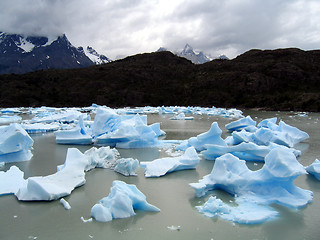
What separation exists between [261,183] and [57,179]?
8.79 feet

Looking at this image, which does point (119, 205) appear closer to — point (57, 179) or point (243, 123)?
point (57, 179)

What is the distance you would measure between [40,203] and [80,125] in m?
4.22

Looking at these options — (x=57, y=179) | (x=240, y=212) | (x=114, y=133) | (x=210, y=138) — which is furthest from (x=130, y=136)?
(x=240, y=212)

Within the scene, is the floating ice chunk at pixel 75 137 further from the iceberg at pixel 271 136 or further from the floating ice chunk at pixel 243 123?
the floating ice chunk at pixel 243 123

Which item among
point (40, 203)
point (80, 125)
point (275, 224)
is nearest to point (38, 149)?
point (80, 125)

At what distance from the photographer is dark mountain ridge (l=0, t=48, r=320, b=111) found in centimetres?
2908

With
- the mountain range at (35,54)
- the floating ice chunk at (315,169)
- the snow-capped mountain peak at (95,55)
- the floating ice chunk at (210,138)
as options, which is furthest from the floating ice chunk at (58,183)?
the snow-capped mountain peak at (95,55)

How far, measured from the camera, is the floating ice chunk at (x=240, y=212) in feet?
9.42

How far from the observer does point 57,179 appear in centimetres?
389

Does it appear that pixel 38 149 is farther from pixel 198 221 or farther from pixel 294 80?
pixel 294 80

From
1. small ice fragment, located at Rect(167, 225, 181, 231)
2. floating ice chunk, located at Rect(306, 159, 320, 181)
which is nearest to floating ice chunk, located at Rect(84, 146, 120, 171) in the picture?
small ice fragment, located at Rect(167, 225, 181, 231)

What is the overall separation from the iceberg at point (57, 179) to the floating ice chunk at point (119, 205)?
782 millimetres

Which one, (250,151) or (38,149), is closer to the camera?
(250,151)

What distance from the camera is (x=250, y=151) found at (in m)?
5.30
